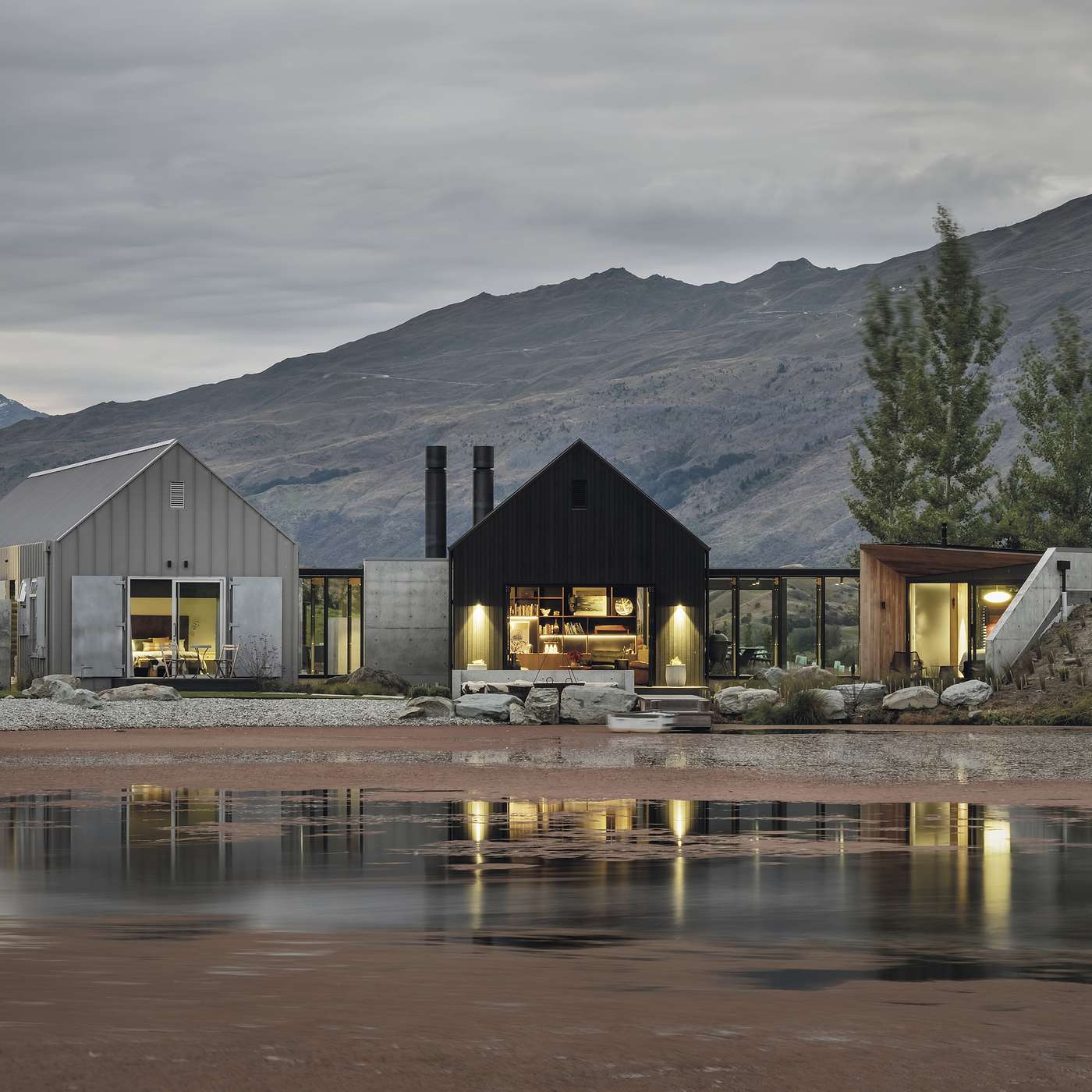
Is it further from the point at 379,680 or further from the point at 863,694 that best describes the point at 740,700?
the point at 379,680

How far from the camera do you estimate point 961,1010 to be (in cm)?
658

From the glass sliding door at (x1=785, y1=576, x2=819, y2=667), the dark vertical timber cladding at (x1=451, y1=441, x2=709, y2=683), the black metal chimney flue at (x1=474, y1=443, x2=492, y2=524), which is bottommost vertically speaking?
the glass sliding door at (x1=785, y1=576, x2=819, y2=667)

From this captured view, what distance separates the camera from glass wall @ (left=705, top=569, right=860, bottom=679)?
40.9 meters

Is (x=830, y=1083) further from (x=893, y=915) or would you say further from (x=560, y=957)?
(x=893, y=915)

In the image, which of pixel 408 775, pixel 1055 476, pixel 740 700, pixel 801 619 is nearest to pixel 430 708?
pixel 740 700

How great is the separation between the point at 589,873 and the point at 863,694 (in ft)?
68.6

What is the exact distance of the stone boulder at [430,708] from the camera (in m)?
29.4

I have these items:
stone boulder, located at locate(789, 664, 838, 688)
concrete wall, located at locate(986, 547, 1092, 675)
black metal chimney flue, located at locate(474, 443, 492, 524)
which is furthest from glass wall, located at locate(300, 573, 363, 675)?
concrete wall, located at locate(986, 547, 1092, 675)

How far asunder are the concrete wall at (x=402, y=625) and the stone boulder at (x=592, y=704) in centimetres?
1054

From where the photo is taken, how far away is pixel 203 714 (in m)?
29.7

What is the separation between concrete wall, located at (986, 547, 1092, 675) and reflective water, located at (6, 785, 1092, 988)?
17639 mm

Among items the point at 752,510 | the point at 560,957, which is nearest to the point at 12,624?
the point at 560,957

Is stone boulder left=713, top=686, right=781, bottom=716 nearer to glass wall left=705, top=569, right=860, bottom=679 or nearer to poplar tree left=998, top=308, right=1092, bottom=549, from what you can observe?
glass wall left=705, top=569, right=860, bottom=679

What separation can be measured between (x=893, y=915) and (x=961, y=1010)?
2724mm
